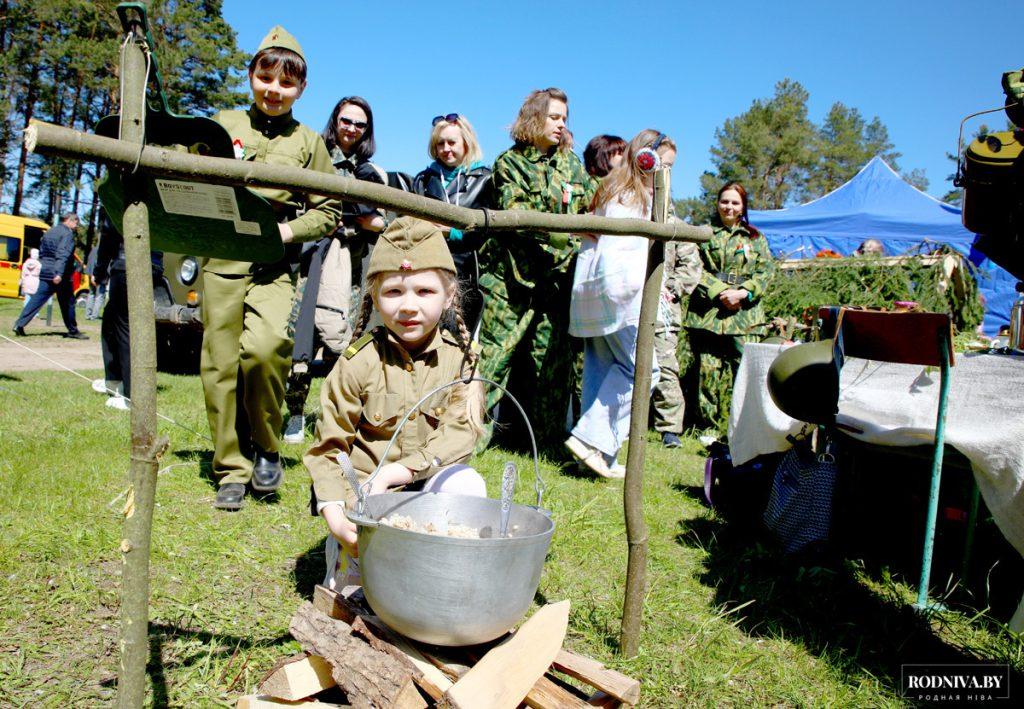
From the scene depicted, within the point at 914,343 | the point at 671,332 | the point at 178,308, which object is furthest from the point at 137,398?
the point at 178,308

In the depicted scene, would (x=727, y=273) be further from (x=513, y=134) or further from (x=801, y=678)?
(x=801, y=678)

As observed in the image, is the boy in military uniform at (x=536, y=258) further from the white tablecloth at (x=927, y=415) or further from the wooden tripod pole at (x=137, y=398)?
the wooden tripod pole at (x=137, y=398)

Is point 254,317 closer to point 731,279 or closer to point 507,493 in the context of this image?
point 507,493

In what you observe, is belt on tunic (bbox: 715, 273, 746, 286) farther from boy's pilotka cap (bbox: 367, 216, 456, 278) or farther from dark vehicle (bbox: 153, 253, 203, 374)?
dark vehicle (bbox: 153, 253, 203, 374)

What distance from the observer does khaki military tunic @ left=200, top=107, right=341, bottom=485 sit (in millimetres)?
3318

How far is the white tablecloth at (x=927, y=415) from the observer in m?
2.49

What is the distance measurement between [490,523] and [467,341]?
750mm

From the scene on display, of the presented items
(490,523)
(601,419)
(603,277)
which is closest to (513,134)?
(603,277)

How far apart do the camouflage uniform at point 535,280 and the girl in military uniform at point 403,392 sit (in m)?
2.09

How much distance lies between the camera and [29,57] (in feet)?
95.1

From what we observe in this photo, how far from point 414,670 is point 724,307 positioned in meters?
4.47

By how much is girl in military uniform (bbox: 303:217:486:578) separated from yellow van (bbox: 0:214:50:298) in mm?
22724

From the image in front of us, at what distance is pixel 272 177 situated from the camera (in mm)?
1541

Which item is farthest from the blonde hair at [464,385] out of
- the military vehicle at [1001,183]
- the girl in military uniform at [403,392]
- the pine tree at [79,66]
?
the pine tree at [79,66]
